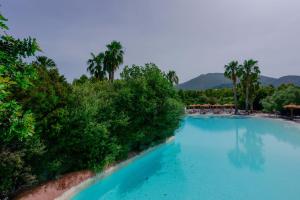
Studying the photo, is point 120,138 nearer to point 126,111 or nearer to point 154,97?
point 126,111

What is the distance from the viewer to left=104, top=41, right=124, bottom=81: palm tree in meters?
30.8

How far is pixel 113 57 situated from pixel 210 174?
819 inches

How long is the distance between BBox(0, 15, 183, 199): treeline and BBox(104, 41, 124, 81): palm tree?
9901 millimetres

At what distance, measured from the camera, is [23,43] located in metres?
4.49

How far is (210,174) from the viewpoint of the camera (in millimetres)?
14961

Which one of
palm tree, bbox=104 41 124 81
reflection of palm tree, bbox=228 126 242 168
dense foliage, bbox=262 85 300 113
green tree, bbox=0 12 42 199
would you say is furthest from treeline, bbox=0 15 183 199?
dense foliage, bbox=262 85 300 113

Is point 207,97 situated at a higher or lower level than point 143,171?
higher

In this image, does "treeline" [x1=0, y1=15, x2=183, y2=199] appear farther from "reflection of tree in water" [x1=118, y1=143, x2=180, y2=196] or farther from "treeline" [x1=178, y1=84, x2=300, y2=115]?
"treeline" [x1=178, y1=84, x2=300, y2=115]

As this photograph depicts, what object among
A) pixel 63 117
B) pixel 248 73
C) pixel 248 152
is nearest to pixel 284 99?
pixel 248 73

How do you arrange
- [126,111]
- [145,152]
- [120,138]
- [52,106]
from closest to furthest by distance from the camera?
1. [52,106]
2. [120,138]
3. [126,111]
4. [145,152]

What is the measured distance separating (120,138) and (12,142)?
27.4ft

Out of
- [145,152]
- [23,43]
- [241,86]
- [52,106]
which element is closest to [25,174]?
[52,106]

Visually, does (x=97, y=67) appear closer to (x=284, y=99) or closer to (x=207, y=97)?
(x=284, y=99)

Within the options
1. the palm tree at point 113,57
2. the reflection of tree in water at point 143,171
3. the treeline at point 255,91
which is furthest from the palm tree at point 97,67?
the treeline at point 255,91
